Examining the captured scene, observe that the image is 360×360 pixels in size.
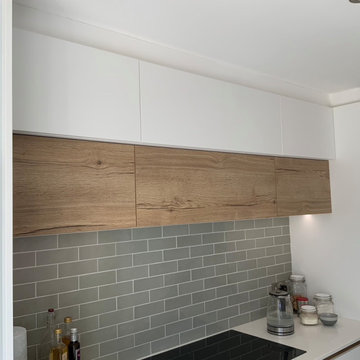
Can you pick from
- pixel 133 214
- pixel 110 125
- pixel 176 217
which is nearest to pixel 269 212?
pixel 176 217

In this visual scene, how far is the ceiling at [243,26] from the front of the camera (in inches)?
59.2

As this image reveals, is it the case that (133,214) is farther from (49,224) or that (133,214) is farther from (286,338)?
(286,338)

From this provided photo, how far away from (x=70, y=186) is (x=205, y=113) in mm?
792

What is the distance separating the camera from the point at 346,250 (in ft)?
8.94

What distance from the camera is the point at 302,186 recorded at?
2.56m

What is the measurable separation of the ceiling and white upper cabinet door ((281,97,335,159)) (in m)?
0.33

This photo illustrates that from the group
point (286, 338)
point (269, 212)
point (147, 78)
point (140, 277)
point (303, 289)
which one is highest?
point (147, 78)

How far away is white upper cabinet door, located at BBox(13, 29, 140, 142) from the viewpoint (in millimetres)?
1385

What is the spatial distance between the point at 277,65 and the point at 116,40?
37.6 inches

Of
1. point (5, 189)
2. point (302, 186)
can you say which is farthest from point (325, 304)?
point (5, 189)

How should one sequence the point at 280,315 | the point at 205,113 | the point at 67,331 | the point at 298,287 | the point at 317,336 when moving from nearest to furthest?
the point at 67,331
the point at 205,113
the point at 317,336
the point at 280,315
the point at 298,287

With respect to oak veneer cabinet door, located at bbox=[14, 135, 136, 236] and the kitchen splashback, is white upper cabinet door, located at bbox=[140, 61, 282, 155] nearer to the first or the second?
oak veneer cabinet door, located at bbox=[14, 135, 136, 236]

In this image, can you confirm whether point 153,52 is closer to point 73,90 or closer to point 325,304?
point 73,90

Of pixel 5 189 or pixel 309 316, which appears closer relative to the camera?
pixel 5 189
